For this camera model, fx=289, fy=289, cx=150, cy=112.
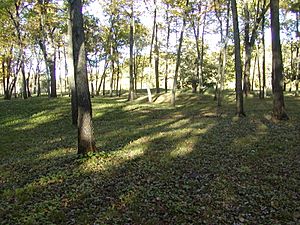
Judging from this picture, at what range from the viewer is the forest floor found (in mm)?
6000

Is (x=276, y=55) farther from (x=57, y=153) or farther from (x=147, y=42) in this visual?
(x=147, y=42)

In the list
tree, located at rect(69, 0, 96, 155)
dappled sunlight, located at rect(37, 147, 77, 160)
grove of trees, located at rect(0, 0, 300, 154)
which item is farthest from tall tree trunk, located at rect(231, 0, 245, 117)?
tree, located at rect(69, 0, 96, 155)

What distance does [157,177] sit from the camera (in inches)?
311

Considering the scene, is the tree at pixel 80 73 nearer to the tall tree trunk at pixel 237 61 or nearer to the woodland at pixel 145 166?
the woodland at pixel 145 166

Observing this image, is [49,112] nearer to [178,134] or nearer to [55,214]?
[178,134]

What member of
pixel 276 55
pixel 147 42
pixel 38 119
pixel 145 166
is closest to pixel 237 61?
pixel 276 55

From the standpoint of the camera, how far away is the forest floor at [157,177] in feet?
19.7

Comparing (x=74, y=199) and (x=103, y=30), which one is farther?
(x=103, y=30)

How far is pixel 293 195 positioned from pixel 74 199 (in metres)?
5.10

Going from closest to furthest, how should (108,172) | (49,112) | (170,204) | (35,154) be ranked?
(170,204) < (108,172) < (35,154) < (49,112)

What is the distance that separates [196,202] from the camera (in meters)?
6.47

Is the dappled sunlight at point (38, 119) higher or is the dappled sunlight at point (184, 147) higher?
the dappled sunlight at point (38, 119)

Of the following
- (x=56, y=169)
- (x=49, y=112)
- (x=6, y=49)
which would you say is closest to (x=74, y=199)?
(x=56, y=169)

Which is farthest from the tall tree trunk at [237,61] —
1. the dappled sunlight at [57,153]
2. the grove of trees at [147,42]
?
the dappled sunlight at [57,153]
